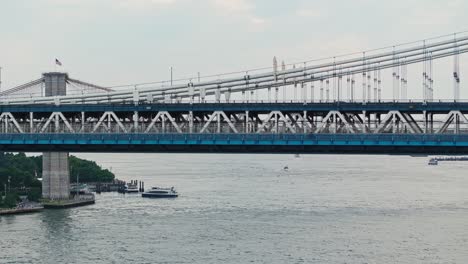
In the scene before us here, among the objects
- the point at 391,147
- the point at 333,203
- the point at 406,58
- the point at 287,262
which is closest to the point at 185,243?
the point at 287,262

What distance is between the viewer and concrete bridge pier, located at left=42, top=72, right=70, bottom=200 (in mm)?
56312

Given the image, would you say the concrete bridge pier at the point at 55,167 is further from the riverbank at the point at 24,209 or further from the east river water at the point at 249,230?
the east river water at the point at 249,230

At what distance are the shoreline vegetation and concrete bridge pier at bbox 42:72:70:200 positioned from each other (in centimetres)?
95

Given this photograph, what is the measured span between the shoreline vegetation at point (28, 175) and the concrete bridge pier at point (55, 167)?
953 mm

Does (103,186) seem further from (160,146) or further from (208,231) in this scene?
(160,146)

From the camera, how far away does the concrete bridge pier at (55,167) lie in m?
56.3

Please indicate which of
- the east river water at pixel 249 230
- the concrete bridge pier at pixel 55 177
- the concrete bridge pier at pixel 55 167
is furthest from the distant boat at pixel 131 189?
the concrete bridge pier at pixel 55 177

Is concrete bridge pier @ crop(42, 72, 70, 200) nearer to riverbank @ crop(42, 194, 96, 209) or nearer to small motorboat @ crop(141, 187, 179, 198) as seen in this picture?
riverbank @ crop(42, 194, 96, 209)

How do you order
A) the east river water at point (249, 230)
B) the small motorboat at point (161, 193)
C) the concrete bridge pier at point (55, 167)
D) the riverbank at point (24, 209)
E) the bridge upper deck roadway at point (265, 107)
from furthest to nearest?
the small motorboat at point (161, 193), the concrete bridge pier at point (55, 167), the riverbank at point (24, 209), the east river water at point (249, 230), the bridge upper deck roadway at point (265, 107)

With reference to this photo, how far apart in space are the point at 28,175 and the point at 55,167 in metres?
8.36

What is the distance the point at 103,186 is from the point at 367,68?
3778 cm

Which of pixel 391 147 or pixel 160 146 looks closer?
pixel 391 147

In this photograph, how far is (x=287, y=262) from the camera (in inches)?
1255

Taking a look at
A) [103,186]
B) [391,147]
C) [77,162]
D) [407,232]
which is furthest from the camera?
[77,162]
